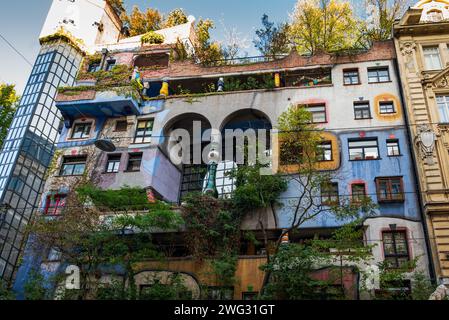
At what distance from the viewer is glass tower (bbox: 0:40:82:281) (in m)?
27.1

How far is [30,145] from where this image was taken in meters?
29.3

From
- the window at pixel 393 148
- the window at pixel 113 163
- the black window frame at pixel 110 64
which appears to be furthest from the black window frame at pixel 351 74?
the black window frame at pixel 110 64

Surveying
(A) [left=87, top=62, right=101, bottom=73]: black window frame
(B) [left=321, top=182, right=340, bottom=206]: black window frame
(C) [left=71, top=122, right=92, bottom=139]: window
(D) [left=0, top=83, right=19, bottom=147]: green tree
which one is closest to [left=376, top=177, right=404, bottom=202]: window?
(B) [left=321, top=182, right=340, bottom=206]: black window frame

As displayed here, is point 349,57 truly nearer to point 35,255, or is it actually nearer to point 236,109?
point 236,109

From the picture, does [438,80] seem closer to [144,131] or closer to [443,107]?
[443,107]

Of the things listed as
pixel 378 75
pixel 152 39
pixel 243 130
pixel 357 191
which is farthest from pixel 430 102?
pixel 152 39

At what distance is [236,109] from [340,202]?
816cm

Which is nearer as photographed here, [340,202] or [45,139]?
[340,202]

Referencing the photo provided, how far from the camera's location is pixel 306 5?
1278 inches

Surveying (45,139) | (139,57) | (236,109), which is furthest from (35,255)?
(139,57)

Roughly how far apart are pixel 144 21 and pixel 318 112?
19177 millimetres

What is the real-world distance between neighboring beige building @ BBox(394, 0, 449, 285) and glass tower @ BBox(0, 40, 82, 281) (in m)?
20.6
